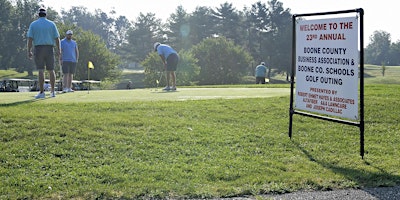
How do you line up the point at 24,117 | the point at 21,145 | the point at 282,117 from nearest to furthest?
the point at 21,145
the point at 24,117
the point at 282,117

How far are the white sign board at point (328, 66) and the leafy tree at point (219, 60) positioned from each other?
198ft

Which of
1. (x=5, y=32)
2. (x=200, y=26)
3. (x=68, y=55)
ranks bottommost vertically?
(x=68, y=55)

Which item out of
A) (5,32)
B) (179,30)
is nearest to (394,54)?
(179,30)

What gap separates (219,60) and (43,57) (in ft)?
196

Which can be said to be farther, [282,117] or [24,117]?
[282,117]

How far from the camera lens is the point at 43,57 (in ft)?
33.7

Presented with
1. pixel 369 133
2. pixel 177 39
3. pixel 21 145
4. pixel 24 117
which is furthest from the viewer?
pixel 177 39

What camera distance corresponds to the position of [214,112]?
29.7 ft

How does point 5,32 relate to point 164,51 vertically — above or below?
above

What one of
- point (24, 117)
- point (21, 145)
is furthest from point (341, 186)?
point (24, 117)

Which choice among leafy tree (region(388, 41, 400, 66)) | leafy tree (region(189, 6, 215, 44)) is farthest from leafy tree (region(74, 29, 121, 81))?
leafy tree (region(388, 41, 400, 66))

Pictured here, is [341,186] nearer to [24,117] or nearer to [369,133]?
[369,133]

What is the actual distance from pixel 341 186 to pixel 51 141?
4.13 m

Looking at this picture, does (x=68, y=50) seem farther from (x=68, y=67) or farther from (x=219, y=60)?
(x=219, y=60)
